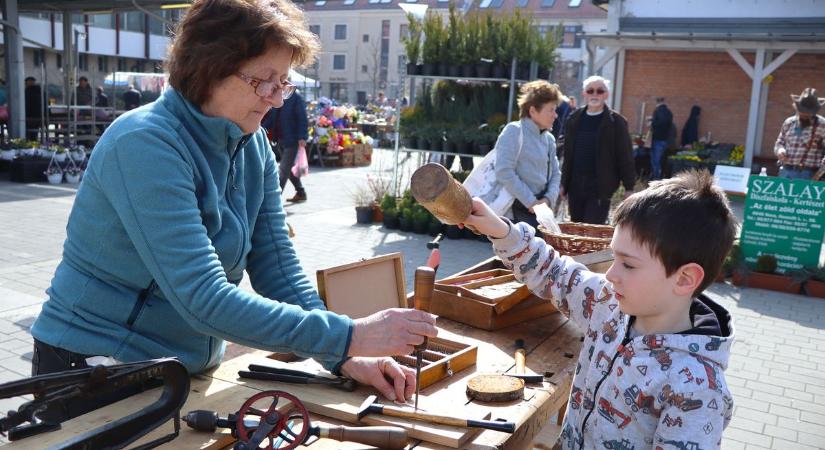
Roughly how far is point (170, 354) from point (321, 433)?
44 centimetres

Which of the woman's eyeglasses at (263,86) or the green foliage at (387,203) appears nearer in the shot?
the woman's eyeglasses at (263,86)

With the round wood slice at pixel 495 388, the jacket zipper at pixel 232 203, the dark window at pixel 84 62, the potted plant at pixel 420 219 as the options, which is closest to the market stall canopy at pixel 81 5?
the potted plant at pixel 420 219

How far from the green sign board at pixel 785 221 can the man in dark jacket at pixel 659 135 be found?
8.66m

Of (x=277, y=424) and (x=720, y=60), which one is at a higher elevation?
(x=720, y=60)

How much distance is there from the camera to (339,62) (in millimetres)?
66188

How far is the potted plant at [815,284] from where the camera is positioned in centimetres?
682

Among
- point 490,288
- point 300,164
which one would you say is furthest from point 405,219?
point 490,288

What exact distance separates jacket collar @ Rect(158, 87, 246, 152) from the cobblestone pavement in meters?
0.83

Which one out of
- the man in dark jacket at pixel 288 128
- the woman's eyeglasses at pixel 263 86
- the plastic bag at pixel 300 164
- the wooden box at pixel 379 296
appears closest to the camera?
the woman's eyeglasses at pixel 263 86

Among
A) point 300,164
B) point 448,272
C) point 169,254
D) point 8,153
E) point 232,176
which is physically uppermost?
point 232,176

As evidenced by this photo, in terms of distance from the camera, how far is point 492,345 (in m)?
2.34

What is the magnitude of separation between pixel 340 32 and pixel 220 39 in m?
66.8

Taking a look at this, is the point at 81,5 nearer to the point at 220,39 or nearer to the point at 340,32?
the point at 220,39

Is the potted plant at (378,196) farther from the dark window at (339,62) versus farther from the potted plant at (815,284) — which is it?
the dark window at (339,62)
